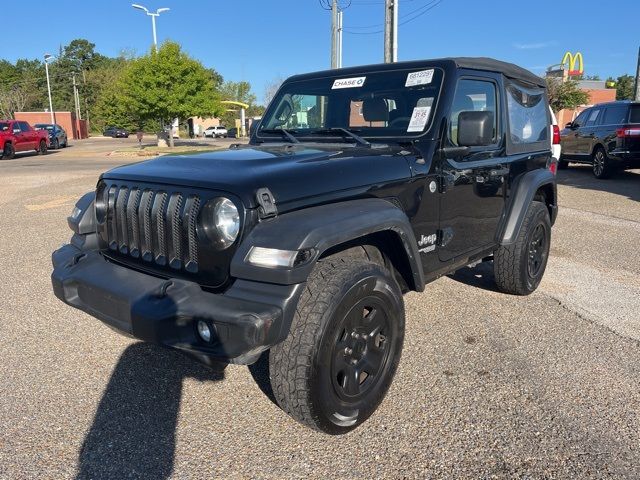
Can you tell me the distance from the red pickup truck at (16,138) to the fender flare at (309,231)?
2446 cm

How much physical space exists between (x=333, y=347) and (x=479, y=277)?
3.28 meters

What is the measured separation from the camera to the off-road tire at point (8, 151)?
22719 mm

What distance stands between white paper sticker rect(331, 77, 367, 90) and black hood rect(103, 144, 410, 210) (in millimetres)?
764

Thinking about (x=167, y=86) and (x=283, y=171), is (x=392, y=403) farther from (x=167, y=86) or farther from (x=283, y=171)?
(x=167, y=86)

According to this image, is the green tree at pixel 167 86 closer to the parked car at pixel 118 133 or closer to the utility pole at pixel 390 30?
the utility pole at pixel 390 30

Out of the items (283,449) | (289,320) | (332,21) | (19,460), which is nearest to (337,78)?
(289,320)

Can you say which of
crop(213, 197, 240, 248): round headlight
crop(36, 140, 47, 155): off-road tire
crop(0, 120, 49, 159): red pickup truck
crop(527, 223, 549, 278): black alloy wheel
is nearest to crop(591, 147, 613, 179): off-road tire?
crop(527, 223, 549, 278): black alloy wheel

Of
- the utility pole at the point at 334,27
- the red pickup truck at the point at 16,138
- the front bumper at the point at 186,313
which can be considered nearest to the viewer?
the front bumper at the point at 186,313

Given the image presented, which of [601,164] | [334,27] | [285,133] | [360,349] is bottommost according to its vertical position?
[360,349]

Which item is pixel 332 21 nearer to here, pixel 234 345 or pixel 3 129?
pixel 3 129

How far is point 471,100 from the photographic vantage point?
3.71 m

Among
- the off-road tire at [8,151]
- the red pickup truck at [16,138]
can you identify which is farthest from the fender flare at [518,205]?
the off-road tire at [8,151]

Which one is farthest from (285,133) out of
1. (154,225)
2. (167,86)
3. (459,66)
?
(167,86)

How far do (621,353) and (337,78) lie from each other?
112 inches
